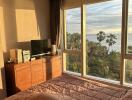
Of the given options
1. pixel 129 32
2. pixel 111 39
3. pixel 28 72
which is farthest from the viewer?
pixel 111 39

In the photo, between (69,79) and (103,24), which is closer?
(69,79)

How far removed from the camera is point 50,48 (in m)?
4.41

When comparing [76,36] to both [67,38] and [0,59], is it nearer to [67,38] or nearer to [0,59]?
[67,38]

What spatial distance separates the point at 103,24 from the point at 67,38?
128cm

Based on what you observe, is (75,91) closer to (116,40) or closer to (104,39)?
(116,40)

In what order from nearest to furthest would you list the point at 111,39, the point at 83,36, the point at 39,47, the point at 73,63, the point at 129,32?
the point at 129,32 < the point at 111,39 < the point at 39,47 < the point at 83,36 < the point at 73,63

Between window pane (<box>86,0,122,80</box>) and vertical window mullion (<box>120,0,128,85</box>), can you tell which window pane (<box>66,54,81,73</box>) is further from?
vertical window mullion (<box>120,0,128,85</box>)

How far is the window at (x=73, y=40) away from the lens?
4.35 meters

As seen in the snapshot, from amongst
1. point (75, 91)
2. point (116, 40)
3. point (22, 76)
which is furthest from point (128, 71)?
point (22, 76)

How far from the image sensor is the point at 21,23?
12.9 feet

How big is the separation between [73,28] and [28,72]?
1.83 meters

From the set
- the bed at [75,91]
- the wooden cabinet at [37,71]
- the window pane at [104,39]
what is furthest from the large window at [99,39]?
the bed at [75,91]

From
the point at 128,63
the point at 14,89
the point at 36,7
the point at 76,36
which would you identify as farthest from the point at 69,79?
the point at 36,7

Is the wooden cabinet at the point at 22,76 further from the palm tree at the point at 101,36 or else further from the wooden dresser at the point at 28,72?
the palm tree at the point at 101,36
